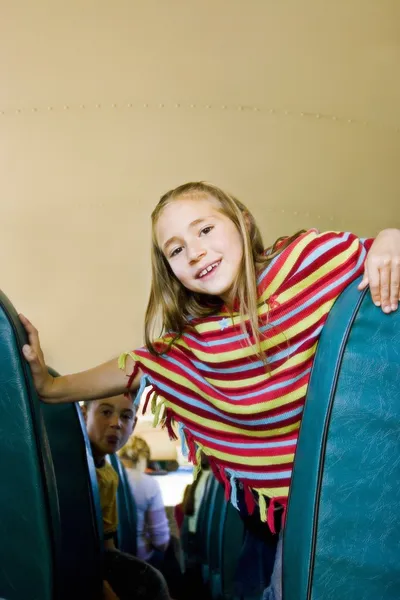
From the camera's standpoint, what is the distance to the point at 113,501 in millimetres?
1651

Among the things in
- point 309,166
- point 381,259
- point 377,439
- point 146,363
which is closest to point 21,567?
point 146,363

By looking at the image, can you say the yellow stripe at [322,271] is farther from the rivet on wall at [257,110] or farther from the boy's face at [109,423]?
the boy's face at [109,423]

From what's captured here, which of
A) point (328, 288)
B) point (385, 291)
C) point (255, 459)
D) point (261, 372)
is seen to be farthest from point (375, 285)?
point (255, 459)

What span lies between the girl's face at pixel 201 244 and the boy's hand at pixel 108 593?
70 cm

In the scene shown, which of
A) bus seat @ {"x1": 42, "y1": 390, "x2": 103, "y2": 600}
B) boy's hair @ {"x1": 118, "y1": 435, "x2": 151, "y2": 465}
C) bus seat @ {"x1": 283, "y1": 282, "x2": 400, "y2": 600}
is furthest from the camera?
boy's hair @ {"x1": 118, "y1": 435, "x2": 151, "y2": 465}

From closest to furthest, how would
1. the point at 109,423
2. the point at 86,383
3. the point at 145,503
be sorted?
the point at 86,383, the point at 109,423, the point at 145,503

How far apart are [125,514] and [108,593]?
42 cm

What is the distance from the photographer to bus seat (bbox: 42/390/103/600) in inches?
45.2

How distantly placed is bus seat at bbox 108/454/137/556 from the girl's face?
0.92m

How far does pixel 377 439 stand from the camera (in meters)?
0.68

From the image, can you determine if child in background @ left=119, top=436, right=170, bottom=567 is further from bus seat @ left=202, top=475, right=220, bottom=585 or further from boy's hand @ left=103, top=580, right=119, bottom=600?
boy's hand @ left=103, top=580, right=119, bottom=600

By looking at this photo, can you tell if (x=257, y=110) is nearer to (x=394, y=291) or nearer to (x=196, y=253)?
(x=196, y=253)

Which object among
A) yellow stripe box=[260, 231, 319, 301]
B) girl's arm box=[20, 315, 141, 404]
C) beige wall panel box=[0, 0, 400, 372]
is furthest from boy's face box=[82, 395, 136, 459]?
yellow stripe box=[260, 231, 319, 301]

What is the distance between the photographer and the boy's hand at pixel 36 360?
3.14 feet
